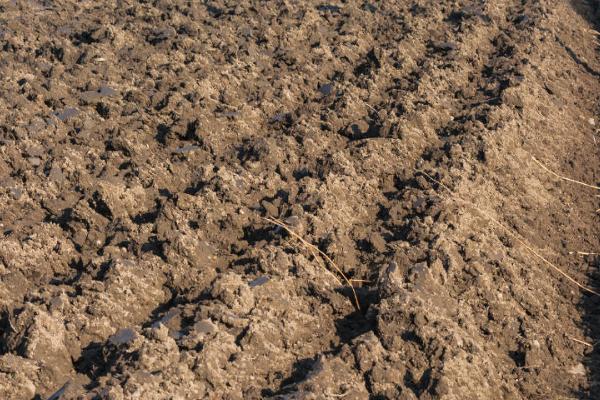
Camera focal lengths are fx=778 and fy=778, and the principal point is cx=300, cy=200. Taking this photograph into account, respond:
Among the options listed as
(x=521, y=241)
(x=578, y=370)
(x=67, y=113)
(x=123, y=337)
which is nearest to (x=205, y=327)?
(x=123, y=337)

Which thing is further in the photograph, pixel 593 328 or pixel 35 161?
pixel 35 161

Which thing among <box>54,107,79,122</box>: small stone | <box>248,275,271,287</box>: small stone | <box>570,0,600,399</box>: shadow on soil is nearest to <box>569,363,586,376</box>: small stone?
<box>570,0,600,399</box>: shadow on soil

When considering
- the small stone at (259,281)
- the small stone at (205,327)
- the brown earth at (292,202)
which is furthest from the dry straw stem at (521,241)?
the small stone at (205,327)

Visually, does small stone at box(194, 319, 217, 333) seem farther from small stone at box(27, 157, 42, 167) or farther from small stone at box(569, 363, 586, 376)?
small stone at box(27, 157, 42, 167)

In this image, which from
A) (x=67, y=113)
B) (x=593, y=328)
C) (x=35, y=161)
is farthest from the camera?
(x=67, y=113)

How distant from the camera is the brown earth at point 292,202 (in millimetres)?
3592

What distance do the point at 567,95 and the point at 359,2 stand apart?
230 centimetres

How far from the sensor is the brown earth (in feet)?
11.8

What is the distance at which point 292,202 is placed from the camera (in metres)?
4.68

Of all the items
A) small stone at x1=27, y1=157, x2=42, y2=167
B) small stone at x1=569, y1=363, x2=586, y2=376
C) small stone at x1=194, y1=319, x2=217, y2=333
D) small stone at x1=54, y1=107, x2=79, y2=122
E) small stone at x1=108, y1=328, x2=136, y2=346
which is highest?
small stone at x1=569, y1=363, x2=586, y2=376

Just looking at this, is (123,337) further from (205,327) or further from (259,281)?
(259,281)

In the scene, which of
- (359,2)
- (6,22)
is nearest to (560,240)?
(359,2)

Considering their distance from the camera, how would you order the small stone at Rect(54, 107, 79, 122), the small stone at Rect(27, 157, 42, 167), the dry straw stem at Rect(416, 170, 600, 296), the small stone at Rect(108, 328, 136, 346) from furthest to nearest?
the small stone at Rect(54, 107, 79, 122)
the small stone at Rect(27, 157, 42, 167)
the dry straw stem at Rect(416, 170, 600, 296)
the small stone at Rect(108, 328, 136, 346)

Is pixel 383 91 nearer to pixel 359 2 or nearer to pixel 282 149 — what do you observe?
pixel 282 149
